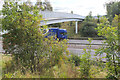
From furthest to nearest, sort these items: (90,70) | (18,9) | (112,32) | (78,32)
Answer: (78,32) < (18,9) < (90,70) < (112,32)

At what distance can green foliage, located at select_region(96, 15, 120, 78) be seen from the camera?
219 cm

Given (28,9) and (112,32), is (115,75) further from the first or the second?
(28,9)

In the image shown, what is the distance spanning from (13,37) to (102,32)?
1.79 metres

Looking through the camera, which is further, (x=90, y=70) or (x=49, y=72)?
(x=49, y=72)

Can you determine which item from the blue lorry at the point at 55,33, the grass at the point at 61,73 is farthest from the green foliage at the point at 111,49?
the blue lorry at the point at 55,33

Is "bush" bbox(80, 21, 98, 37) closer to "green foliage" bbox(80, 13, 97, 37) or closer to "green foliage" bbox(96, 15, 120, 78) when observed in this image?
"green foliage" bbox(80, 13, 97, 37)

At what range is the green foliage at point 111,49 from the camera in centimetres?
219

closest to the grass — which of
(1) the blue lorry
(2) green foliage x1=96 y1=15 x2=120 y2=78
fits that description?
(2) green foliage x1=96 y1=15 x2=120 y2=78

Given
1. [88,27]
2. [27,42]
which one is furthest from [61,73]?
[88,27]

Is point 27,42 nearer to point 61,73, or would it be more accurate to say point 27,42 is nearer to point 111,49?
point 61,73

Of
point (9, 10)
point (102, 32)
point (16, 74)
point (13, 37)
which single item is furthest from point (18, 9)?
point (102, 32)

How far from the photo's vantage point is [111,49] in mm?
2201

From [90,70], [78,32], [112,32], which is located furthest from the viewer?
[78,32]

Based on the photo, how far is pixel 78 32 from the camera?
467 inches
